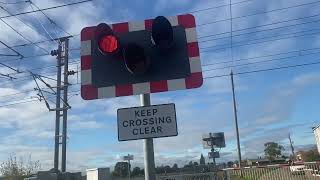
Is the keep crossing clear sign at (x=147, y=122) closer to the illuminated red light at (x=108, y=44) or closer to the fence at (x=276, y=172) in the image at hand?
the illuminated red light at (x=108, y=44)

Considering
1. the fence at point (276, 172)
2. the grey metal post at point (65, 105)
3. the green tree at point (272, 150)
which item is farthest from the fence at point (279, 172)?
the green tree at point (272, 150)

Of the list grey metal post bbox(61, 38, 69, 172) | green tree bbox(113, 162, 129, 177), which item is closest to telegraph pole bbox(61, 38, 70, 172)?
grey metal post bbox(61, 38, 69, 172)

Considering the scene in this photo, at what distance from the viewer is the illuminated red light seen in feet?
16.7

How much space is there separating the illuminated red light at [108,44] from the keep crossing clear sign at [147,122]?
67cm

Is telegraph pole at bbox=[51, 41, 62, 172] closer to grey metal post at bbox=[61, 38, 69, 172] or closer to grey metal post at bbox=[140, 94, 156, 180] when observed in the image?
grey metal post at bbox=[61, 38, 69, 172]

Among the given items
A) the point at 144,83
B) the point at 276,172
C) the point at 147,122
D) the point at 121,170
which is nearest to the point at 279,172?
the point at 276,172

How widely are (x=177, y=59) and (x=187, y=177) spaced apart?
1167 cm

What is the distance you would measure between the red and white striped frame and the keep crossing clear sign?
262 millimetres

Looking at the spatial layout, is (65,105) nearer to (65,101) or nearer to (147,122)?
(65,101)

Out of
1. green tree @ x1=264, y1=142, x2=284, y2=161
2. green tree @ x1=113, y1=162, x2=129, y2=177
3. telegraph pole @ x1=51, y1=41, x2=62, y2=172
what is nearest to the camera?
telegraph pole @ x1=51, y1=41, x2=62, y2=172

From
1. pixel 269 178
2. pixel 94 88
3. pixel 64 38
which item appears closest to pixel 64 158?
pixel 64 38

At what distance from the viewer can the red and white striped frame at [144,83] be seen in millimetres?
5086

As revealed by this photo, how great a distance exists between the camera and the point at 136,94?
507 cm

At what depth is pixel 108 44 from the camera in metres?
5.11
